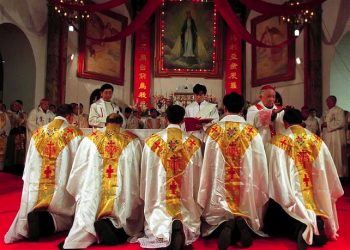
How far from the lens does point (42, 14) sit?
10.7m

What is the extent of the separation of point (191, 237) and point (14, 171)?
269 inches

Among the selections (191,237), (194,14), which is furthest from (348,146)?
(194,14)

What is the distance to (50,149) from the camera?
14.0 ft

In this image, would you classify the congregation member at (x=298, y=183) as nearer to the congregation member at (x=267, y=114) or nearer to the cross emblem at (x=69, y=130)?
the congregation member at (x=267, y=114)

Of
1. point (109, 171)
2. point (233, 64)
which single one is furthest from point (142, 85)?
point (109, 171)

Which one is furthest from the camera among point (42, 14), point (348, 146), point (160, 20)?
point (160, 20)

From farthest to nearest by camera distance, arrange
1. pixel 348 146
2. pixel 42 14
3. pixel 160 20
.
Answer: pixel 160 20, pixel 42 14, pixel 348 146

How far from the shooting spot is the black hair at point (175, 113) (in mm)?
4039

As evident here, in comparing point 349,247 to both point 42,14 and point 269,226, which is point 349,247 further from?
point 42,14

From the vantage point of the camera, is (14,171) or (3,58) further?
(3,58)

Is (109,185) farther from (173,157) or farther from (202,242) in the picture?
(202,242)

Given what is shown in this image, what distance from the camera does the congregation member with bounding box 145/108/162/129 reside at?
36.9 feet

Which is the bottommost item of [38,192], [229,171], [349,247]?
[349,247]

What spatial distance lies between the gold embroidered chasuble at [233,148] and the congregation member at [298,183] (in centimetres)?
38
